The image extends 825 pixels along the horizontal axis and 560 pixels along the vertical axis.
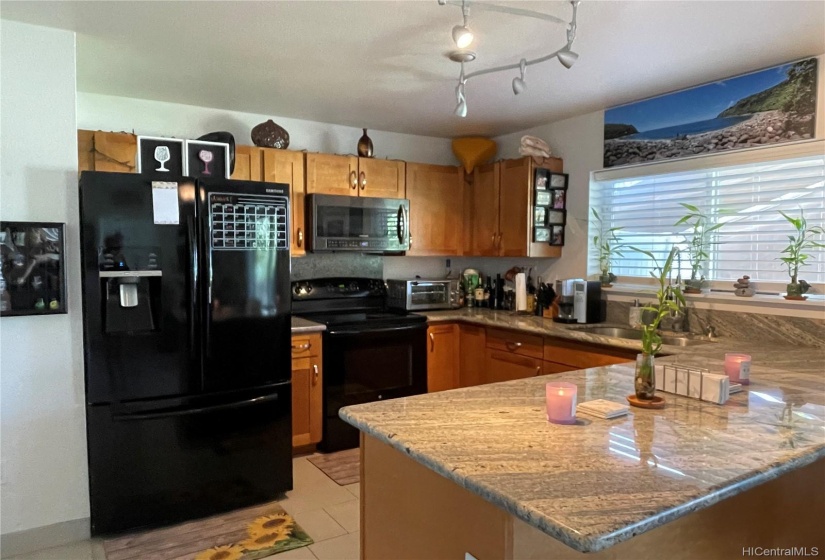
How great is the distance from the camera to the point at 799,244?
278 cm

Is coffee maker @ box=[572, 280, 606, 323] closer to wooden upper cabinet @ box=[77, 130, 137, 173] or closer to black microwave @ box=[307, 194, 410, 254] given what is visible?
black microwave @ box=[307, 194, 410, 254]

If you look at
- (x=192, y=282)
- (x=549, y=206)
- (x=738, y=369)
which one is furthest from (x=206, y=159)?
(x=738, y=369)

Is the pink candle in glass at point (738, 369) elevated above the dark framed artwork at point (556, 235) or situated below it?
below

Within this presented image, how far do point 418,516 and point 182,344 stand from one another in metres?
1.66

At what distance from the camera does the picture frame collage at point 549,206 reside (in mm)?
3959

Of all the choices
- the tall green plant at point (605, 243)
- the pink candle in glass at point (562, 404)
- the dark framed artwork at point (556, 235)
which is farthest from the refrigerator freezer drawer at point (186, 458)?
the tall green plant at point (605, 243)

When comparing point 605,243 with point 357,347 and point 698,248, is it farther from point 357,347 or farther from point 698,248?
point 357,347

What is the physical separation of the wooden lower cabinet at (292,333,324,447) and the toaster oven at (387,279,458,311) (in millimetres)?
901

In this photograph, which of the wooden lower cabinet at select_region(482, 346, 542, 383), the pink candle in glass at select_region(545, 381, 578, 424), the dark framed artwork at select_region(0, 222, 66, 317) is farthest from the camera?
the wooden lower cabinet at select_region(482, 346, 542, 383)

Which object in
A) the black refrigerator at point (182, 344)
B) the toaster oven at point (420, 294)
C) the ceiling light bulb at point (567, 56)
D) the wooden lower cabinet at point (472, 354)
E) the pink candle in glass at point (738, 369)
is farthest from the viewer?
the toaster oven at point (420, 294)

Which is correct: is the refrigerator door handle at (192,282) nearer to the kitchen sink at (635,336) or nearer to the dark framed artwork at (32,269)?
the dark framed artwork at (32,269)

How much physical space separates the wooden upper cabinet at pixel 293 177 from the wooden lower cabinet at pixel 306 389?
2.21 ft

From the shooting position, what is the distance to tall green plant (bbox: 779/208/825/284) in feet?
9.04

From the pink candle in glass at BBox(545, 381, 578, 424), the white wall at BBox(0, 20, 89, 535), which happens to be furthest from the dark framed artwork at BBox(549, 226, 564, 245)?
the white wall at BBox(0, 20, 89, 535)
